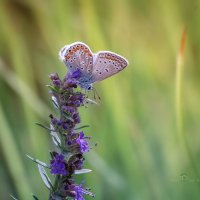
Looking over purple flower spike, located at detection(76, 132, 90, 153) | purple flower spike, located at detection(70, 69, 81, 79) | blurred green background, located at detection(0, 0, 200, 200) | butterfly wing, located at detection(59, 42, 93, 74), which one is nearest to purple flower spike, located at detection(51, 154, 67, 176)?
purple flower spike, located at detection(76, 132, 90, 153)

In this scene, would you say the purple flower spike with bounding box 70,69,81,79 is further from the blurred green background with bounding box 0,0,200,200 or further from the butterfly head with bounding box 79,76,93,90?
the blurred green background with bounding box 0,0,200,200

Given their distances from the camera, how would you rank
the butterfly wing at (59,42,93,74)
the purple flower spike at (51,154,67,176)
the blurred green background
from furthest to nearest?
the blurred green background
the butterfly wing at (59,42,93,74)
the purple flower spike at (51,154,67,176)

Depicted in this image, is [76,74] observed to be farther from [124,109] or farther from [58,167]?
[124,109]

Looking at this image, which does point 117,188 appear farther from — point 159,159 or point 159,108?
point 159,108

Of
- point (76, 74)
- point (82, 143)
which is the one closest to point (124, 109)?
point (76, 74)

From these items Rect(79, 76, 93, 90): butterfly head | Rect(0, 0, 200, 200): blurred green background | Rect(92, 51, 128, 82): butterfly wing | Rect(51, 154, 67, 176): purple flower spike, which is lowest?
Rect(0, 0, 200, 200): blurred green background

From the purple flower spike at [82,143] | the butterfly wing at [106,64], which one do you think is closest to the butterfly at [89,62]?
the butterfly wing at [106,64]

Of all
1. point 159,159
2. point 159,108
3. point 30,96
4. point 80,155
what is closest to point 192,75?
point 159,108
